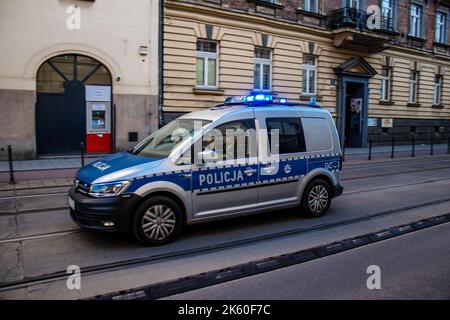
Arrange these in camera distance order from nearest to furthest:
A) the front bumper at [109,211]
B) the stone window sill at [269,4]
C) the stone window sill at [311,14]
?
the front bumper at [109,211] → the stone window sill at [269,4] → the stone window sill at [311,14]

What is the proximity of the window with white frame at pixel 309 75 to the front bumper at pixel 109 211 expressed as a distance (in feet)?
55.5

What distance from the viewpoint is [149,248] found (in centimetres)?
549

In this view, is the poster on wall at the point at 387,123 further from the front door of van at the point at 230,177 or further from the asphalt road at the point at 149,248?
the front door of van at the point at 230,177

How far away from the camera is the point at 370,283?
→ 14.4 ft

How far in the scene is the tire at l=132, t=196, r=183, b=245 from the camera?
546 centimetres

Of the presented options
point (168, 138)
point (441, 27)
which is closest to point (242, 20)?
point (168, 138)

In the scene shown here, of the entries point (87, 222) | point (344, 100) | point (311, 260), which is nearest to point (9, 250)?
point (87, 222)

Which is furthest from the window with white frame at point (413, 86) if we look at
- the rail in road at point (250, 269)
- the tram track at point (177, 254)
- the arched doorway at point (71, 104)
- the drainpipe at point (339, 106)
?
the rail in road at point (250, 269)

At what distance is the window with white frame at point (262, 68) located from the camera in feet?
62.9

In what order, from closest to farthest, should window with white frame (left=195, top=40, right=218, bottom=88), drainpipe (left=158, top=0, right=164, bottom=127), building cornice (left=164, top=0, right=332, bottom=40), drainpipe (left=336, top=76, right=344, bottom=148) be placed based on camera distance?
drainpipe (left=158, top=0, right=164, bottom=127) → building cornice (left=164, top=0, right=332, bottom=40) → window with white frame (left=195, top=40, right=218, bottom=88) → drainpipe (left=336, top=76, right=344, bottom=148)

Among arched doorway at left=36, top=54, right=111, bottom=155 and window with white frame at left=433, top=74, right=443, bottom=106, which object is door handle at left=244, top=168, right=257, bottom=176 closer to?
arched doorway at left=36, top=54, right=111, bottom=155

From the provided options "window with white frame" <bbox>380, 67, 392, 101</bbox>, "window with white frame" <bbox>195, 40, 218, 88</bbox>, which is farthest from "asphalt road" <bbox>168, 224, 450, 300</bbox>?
"window with white frame" <bbox>380, 67, 392, 101</bbox>

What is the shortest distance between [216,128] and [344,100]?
58.7 feet

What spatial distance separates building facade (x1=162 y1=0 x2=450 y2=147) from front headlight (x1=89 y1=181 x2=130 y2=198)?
37.5ft
